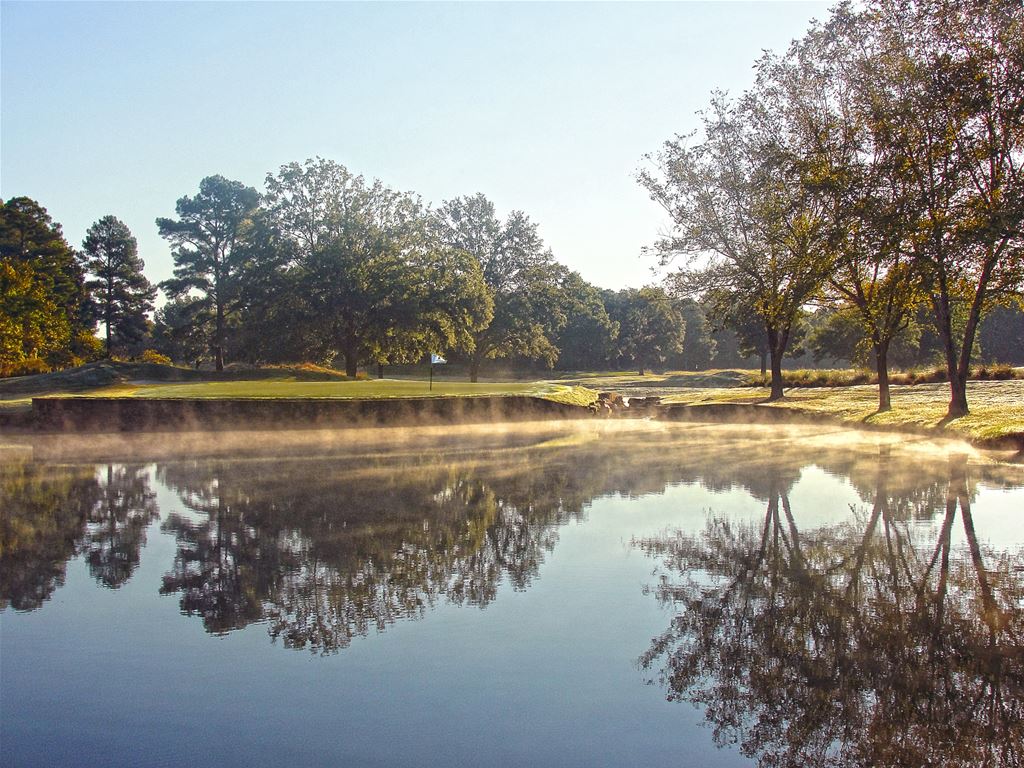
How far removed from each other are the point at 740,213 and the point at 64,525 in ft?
91.6

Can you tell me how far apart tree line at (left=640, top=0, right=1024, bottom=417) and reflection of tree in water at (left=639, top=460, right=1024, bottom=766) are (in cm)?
1503

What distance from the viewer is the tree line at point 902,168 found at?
21172 millimetres

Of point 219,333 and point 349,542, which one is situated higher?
point 219,333

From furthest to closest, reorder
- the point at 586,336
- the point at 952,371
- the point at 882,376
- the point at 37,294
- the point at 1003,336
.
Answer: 1. the point at 586,336
2. the point at 1003,336
3. the point at 37,294
4. the point at 882,376
5. the point at 952,371

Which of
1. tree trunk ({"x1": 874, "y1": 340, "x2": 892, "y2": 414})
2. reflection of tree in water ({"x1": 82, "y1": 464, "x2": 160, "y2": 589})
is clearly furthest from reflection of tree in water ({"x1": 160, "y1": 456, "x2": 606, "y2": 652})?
tree trunk ({"x1": 874, "y1": 340, "x2": 892, "y2": 414})

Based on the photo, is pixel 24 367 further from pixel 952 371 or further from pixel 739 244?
pixel 952 371

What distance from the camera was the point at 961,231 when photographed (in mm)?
20531

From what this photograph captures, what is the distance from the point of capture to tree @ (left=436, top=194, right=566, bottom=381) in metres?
68.3

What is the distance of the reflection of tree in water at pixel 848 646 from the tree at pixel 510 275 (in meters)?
59.9

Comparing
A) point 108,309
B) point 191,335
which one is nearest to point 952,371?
point 191,335

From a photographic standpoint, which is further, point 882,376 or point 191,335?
point 191,335

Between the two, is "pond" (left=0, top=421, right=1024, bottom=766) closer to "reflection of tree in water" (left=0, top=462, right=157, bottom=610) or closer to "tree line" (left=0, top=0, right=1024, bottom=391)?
"reflection of tree in water" (left=0, top=462, right=157, bottom=610)

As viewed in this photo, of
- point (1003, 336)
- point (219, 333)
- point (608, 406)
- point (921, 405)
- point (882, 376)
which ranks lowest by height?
point (608, 406)

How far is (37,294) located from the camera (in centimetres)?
4734
